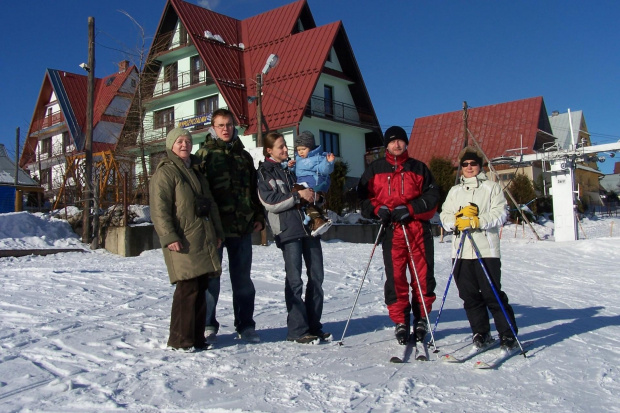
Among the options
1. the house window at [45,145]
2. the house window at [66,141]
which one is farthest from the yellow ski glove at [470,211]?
the house window at [45,145]

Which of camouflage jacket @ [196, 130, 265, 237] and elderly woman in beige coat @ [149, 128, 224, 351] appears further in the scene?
camouflage jacket @ [196, 130, 265, 237]

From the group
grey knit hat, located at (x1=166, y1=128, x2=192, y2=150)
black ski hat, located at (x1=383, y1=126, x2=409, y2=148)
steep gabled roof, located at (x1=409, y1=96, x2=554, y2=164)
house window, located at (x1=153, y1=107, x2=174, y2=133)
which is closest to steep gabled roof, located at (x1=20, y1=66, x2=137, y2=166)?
house window, located at (x1=153, y1=107, x2=174, y2=133)

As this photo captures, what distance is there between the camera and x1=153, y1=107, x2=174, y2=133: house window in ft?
96.8

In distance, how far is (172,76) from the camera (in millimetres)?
29297

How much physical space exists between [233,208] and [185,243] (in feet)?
2.00

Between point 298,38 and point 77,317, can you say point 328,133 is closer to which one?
point 298,38

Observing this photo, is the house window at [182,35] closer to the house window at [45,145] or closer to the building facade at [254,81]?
the building facade at [254,81]

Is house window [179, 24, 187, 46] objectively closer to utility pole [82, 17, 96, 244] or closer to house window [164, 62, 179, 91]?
house window [164, 62, 179, 91]

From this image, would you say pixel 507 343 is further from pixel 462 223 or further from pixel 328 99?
pixel 328 99

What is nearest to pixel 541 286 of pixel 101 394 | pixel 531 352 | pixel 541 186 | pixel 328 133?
pixel 531 352

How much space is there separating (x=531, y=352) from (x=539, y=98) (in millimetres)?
37520

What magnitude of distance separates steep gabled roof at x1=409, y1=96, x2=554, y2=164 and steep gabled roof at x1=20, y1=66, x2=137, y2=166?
69.0 feet

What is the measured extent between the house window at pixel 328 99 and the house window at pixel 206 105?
5.42m

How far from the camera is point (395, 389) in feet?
11.3
